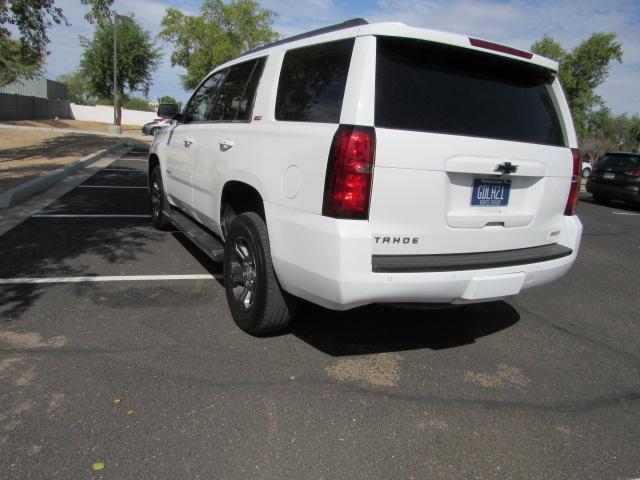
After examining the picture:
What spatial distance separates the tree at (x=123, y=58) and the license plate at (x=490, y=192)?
130 ft

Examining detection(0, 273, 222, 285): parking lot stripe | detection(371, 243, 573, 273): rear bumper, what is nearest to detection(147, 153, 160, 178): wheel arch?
detection(0, 273, 222, 285): parking lot stripe

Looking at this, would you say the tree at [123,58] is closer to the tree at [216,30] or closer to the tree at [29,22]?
the tree at [216,30]

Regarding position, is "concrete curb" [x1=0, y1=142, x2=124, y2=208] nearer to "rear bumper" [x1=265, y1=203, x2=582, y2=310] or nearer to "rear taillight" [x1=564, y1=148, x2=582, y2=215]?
"rear bumper" [x1=265, y1=203, x2=582, y2=310]

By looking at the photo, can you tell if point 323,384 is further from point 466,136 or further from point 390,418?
point 466,136

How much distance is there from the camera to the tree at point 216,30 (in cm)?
3622

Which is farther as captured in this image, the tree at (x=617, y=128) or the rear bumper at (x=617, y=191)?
the tree at (x=617, y=128)

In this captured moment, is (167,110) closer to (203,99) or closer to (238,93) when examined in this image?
(203,99)

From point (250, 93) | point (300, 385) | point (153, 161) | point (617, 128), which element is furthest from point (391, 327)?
point (617, 128)

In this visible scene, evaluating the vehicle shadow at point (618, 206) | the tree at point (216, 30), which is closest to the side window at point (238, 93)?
the vehicle shadow at point (618, 206)

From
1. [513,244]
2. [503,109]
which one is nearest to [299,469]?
[513,244]

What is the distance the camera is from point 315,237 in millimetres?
2762

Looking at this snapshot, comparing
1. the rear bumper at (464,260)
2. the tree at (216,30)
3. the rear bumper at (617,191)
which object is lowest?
the rear bumper at (617,191)

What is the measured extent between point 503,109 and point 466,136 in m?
0.46

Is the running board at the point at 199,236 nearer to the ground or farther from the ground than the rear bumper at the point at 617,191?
nearer to the ground
